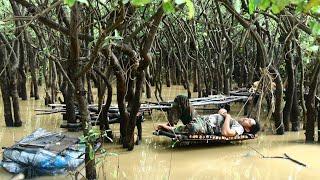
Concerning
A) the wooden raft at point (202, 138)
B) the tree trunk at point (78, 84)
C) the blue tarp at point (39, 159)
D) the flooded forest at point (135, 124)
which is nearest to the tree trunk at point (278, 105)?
the flooded forest at point (135, 124)

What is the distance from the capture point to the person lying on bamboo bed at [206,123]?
866 cm

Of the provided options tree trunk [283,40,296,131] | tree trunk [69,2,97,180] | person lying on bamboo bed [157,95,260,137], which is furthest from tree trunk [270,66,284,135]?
tree trunk [69,2,97,180]

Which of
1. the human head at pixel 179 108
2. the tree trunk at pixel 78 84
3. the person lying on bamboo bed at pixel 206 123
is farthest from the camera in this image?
the human head at pixel 179 108

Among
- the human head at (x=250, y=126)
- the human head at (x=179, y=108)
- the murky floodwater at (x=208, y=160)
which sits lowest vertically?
the murky floodwater at (x=208, y=160)

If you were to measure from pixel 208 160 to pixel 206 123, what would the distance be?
2.44ft

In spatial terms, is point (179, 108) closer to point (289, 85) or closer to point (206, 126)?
point (206, 126)

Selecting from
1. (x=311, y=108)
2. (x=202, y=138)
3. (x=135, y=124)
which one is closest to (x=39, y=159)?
(x=135, y=124)

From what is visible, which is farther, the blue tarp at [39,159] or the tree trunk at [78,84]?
the blue tarp at [39,159]

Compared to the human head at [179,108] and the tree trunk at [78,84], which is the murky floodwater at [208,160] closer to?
the tree trunk at [78,84]

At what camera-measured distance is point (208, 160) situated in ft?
27.0

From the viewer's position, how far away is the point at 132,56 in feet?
25.2

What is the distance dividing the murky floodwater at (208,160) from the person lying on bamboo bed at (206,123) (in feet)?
1.09

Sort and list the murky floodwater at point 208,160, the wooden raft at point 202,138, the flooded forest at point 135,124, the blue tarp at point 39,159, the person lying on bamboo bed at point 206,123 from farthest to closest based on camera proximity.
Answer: the person lying on bamboo bed at point 206,123 < the wooden raft at point 202,138 < the murky floodwater at point 208,160 < the blue tarp at point 39,159 < the flooded forest at point 135,124

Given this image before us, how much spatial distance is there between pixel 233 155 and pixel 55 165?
3097 mm
